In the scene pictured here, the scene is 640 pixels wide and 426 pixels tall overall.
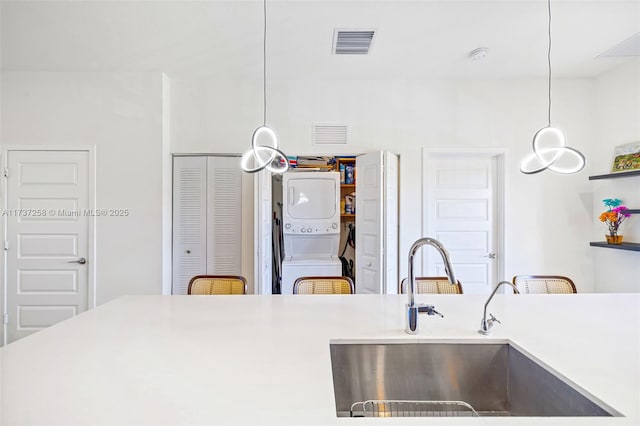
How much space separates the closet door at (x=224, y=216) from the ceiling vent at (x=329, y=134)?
0.92m

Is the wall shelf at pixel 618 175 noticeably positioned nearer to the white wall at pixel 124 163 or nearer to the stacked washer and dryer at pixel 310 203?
the stacked washer and dryer at pixel 310 203

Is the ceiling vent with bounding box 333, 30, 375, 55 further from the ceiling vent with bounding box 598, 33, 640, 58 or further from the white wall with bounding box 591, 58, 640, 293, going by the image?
the white wall with bounding box 591, 58, 640, 293

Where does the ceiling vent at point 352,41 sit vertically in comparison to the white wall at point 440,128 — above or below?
above

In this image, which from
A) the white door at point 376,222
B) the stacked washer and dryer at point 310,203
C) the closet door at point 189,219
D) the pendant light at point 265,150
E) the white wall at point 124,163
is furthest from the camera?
the stacked washer and dryer at point 310,203

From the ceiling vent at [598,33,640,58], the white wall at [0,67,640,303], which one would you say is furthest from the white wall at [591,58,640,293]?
the ceiling vent at [598,33,640,58]

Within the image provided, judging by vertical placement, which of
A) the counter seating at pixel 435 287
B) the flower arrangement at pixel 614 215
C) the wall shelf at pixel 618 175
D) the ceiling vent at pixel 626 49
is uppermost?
the ceiling vent at pixel 626 49

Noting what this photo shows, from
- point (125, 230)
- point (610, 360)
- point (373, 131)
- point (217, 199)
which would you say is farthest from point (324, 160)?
point (610, 360)

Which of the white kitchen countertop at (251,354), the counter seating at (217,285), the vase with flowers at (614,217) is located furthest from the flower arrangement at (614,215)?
the counter seating at (217,285)

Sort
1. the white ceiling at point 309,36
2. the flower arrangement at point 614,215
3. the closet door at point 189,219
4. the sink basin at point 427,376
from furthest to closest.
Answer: the closet door at point 189,219, the flower arrangement at point 614,215, the white ceiling at point 309,36, the sink basin at point 427,376

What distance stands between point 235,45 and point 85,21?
1.10 meters

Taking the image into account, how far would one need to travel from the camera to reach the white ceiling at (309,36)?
89.2 inches

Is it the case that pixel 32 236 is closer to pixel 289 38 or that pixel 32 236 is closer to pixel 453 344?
pixel 289 38

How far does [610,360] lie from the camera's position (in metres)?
0.98

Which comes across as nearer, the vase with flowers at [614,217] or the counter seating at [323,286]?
the counter seating at [323,286]
